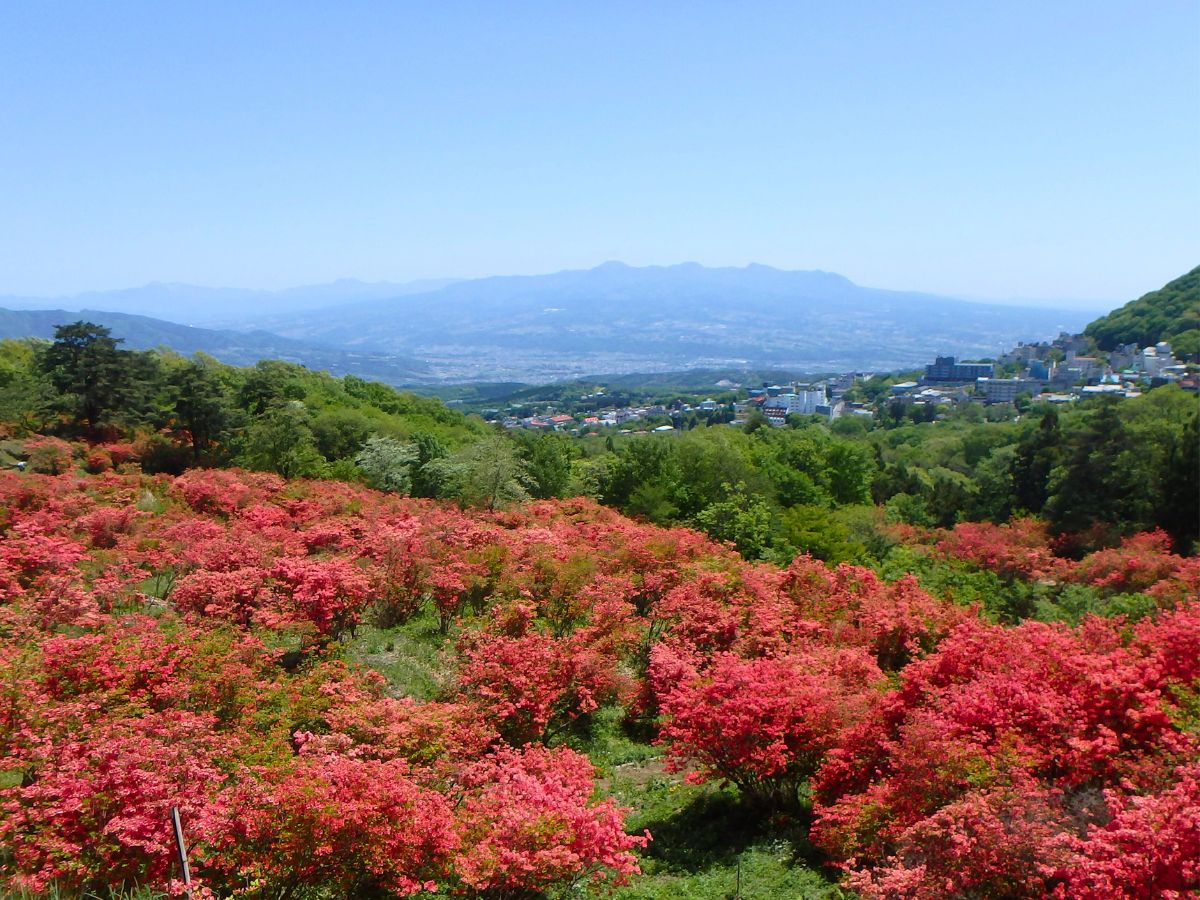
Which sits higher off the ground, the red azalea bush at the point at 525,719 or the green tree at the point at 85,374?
the green tree at the point at 85,374

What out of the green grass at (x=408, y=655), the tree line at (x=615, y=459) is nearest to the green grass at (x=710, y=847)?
the green grass at (x=408, y=655)

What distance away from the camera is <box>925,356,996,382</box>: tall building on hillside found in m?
136

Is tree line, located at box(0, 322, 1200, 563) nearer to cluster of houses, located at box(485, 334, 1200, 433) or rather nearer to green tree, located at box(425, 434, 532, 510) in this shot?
green tree, located at box(425, 434, 532, 510)

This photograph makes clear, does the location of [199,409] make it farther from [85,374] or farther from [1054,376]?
[1054,376]

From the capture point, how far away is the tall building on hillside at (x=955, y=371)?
13562 cm

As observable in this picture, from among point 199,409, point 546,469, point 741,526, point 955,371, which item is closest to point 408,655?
point 741,526

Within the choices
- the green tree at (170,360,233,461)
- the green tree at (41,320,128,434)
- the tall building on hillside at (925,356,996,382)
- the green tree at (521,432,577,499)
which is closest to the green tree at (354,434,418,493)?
the green tree at (521,432,577,499)

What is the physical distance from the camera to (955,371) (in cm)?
14038

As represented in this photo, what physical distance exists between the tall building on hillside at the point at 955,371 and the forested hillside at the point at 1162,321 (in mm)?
28446

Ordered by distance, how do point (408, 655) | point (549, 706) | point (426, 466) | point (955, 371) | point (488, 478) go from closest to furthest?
1. point (549, 706)
2. point (408, 655)
3. point (488, 478)
4. point (426, 466)
5. point (955, 371)

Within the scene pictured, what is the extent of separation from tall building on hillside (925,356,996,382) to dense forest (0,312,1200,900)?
421 feet

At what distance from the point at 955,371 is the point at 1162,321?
54159mm

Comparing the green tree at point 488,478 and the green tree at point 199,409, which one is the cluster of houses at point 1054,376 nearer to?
the green tree at point 488,478

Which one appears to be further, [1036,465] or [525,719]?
[1036,465]
